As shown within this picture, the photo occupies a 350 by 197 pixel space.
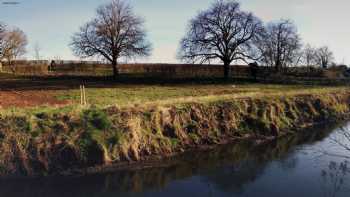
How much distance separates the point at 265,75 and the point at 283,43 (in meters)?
9.06

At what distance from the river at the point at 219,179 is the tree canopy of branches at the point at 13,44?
47966 millimetres

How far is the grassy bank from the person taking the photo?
11398 millimetres

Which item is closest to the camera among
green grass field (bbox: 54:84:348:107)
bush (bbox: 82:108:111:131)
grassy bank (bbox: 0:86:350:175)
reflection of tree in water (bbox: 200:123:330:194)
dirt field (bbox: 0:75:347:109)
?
reflection of tree in water (bbox: 200:123:330:194)

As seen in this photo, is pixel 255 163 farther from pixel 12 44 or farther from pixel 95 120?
pixel 12 44

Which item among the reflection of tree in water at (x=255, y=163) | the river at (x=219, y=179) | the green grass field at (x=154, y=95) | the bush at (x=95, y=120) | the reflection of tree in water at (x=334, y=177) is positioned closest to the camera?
the reflection of tree in water at (x=334, y=177)

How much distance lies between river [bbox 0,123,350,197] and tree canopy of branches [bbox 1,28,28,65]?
47966mm

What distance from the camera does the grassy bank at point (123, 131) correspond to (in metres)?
11.4

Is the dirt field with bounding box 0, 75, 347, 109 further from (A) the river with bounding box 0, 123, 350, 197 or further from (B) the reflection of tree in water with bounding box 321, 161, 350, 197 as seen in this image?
(B) the reflection of tree in water with bounding box 321, 161, 350, 197

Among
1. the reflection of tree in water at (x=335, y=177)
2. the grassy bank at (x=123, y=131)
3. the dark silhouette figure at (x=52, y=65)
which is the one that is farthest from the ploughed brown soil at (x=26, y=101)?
the dark silhouette figure at (x=52, y=65)

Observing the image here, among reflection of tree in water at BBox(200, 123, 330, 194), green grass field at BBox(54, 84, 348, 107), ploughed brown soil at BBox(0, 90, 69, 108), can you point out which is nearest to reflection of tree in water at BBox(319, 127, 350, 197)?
reflection of tree in water at BBox(200, 123, 330, 194)

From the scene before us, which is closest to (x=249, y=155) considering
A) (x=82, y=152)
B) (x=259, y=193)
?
(x=259, y=193)

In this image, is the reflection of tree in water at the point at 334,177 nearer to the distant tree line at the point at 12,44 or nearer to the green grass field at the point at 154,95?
the green grass field at the point at 154,95

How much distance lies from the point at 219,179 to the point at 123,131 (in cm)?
409

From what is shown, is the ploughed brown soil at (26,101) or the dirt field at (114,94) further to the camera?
the dirt field at (114,94)
